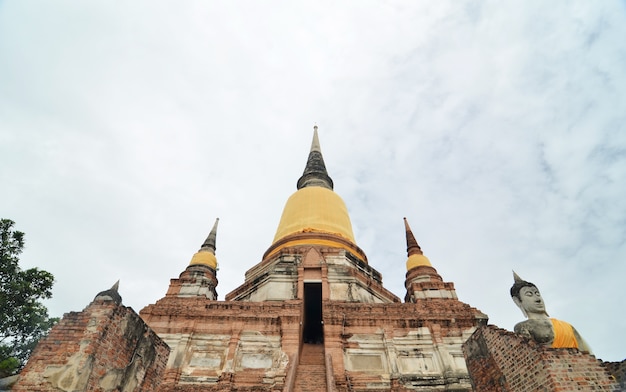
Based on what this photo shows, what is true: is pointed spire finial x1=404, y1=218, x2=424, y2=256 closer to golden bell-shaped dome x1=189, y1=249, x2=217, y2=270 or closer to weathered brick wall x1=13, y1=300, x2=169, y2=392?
golden bell-shaped dome x1=189, y1=249, x2=217, y2=270

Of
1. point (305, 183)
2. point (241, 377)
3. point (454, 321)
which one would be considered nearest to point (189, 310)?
point (241, 377)

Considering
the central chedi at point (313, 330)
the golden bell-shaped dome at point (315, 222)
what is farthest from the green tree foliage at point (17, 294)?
the golden bell-shaped dome at point (315, 222)

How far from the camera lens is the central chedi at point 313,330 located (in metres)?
12.8

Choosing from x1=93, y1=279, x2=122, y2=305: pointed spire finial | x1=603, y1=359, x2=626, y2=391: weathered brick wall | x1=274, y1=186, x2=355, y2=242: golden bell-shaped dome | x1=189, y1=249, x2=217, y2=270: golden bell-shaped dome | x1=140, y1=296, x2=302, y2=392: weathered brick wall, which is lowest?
x1=603, y1=359, x2=626, y2=391: weathered brick wall

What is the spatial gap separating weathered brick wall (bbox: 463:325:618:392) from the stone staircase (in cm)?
545

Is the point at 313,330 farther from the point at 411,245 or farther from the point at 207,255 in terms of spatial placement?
the point at 411,245

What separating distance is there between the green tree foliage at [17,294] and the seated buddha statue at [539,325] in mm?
20530

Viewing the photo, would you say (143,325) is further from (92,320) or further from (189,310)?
(189,310)

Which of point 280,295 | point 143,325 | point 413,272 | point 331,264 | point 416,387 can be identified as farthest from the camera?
point 413,272

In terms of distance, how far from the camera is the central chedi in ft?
41.8

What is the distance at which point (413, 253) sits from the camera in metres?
21.1

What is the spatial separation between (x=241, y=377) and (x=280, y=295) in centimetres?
462

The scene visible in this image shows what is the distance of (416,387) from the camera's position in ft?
41.9

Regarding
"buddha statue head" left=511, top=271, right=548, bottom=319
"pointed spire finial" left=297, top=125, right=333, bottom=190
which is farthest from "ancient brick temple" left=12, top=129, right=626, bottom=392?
"pointed spire finial" left=297, top=125, right=333, bottom=190
